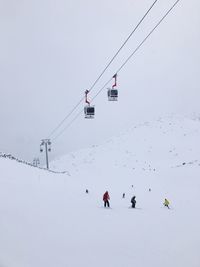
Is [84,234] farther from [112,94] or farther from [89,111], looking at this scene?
[89,111]

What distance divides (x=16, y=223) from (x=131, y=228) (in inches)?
244

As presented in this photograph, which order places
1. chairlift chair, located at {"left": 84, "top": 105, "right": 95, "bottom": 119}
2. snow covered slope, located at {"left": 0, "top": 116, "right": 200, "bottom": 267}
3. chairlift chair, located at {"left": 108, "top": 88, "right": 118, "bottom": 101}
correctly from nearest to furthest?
snow covered slope, located at {"left": 0, "top": 116, "right": 200, "bottom": 267}
chairlift chair, located at {"left": 108, "top": 88, "right": 118, "bottom": 101}
chairlift chair, located at {"left": 84, "top": 105, "right": 95, "bottom": 119}

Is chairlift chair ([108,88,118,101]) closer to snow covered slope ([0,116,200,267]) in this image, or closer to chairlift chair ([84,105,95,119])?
chairlift chair ([84,105,95,119])

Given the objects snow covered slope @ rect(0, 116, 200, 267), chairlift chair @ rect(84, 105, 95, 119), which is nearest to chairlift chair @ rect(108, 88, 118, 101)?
chairlift chair @ rect(84, 105, 95, 119)

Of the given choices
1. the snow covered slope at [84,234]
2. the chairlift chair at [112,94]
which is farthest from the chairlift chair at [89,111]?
the snow covered slope at [84,234]

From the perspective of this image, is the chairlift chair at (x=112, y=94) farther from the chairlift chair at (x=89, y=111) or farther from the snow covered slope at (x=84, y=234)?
the snow covered slope at (x=84, y=234)

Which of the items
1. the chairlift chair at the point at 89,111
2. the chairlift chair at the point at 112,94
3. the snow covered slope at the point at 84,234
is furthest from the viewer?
the chairlift chair at the point at 89,111

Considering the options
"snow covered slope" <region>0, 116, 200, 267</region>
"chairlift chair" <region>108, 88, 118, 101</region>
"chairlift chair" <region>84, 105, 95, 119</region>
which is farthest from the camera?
"chairlift chair" <region>84, 105, 95, 119</region>

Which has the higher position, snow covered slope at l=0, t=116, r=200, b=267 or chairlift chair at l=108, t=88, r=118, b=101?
chairlift chair at l=108, t=88, r=118, b=101

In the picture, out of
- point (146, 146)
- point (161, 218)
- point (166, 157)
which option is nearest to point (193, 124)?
point (146, 146)

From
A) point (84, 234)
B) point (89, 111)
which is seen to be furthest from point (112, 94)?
point (84, 234)

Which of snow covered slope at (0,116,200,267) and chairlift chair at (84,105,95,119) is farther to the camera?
chairlift chair at (84,105,95,119)

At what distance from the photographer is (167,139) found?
119000mm

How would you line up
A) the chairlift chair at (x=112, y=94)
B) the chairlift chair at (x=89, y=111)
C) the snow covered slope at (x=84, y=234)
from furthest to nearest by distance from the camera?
the chairlift chair at (x=89, y=111), the chairlift chair at (x=112, y=94), the snow covered slope at (x=84, y=234)
